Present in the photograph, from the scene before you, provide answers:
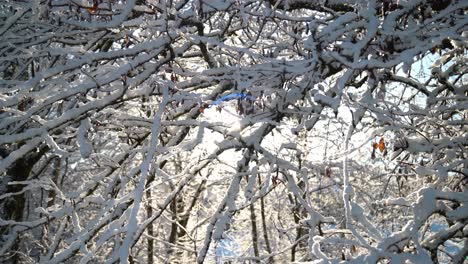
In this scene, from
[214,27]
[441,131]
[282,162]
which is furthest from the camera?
[214,27]

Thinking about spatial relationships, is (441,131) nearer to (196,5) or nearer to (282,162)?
(282,162)

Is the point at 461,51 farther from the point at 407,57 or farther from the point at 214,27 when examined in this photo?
the point at 214,27

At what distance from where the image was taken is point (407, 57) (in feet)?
7.74

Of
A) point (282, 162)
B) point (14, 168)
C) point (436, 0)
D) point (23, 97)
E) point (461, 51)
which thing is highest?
point (14, 168)

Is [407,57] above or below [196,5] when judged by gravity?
below

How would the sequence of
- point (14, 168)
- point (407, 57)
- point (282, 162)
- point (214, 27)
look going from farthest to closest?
point (14, 168) → point (214, 27) → point (282, 162) → point (407, 57)

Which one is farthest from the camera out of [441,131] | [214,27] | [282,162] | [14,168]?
[14,168]

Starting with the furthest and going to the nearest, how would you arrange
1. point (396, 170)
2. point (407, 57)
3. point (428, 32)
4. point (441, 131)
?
point (396, 170)
point (441, 131)
point (428, 32)
point (407, 57)

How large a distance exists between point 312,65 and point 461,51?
1.81m

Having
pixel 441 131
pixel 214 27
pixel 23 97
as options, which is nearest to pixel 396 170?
pixel 441 131

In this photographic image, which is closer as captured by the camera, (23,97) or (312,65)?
(312,65)

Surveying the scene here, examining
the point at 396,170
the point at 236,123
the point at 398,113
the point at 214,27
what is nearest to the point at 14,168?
the point at 214,27

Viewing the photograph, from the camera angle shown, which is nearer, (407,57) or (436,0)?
(407,57)

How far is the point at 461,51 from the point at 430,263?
208 centimetres
